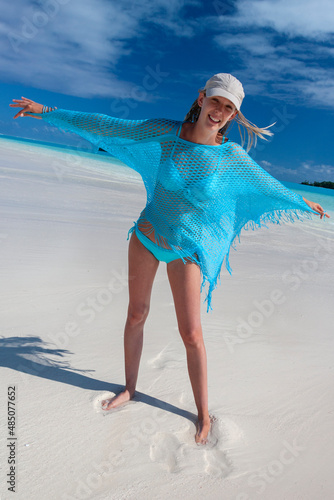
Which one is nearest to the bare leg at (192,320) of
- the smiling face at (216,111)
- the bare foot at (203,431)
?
the bare foot at (203,431)

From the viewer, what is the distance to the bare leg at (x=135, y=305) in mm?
2707

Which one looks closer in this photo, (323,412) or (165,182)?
(165,182)

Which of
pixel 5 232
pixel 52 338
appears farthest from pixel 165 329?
pixel 5 232

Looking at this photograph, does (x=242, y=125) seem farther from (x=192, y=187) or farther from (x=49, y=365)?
(x=49, y=365)

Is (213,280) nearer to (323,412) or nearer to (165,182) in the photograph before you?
(165,182)

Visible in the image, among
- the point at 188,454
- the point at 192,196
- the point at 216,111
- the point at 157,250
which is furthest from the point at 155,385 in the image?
the point at 216,111

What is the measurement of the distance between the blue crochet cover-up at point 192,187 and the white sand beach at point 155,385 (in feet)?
3.10

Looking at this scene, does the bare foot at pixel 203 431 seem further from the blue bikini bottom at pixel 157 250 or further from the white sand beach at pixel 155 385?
the blue bikini bottom at pixel 157 250

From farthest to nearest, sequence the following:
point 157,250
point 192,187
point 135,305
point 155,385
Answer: point 155,385, point 135,305, point 157,250, point 192,187

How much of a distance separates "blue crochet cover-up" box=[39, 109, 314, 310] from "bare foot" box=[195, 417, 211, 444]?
844 mm

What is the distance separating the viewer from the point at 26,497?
6.60 ft

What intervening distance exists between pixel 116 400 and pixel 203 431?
601 mm

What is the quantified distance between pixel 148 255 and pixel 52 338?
1.35m

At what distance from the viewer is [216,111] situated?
2.39 metres
